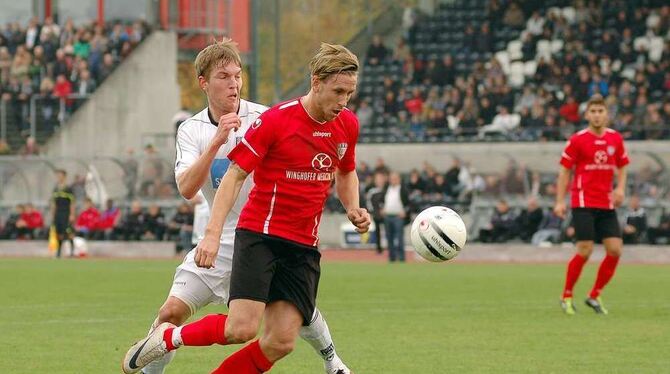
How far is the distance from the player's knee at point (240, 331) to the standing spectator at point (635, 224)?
21.0m

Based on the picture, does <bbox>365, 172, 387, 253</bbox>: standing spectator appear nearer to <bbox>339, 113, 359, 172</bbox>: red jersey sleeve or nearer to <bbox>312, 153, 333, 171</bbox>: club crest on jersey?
<bbox>339, 113, 359, 172</bbox>: red jersey sleeve

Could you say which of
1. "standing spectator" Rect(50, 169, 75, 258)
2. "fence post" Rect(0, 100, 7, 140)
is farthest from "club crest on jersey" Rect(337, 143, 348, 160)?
"fence post" Rect(0, 100, 7, 140)

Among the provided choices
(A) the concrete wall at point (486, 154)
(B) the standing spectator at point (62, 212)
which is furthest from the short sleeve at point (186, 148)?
(B) the standing spectator at point (62, 212)

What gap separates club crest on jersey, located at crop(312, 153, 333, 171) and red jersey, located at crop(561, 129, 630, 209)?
25.4 feet

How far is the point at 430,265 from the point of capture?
26688 mm

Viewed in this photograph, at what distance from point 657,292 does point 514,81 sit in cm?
1838

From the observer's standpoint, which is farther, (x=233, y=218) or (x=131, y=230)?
(x=131, y=230)

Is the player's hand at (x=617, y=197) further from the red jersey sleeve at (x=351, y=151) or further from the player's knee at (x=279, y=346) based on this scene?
the player's knee at (x=279, y=346)

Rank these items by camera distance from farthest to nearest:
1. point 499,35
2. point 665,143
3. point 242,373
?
point 499,35 → point 665,143 → point 242,373

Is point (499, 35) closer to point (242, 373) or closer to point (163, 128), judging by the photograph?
point (163, 128)

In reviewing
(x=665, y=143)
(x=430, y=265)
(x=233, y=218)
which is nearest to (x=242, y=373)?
(x=233, y=218)

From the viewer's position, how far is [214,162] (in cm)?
833

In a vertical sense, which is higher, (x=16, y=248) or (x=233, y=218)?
(x=233, y=218)

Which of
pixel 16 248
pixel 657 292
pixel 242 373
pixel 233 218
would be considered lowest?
pixel 16 248
